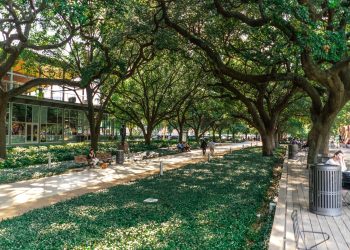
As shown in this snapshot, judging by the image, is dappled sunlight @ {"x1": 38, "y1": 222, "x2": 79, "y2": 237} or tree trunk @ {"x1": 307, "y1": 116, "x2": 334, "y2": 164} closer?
dappled sunlight @ {"x1": 38, "y1": 222, "x2": 79, "y2": 237}

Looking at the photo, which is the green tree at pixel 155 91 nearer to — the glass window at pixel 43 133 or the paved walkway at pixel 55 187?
the glass window at pixel 43 133

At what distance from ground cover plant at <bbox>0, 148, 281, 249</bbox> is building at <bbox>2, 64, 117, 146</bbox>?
69.5ft

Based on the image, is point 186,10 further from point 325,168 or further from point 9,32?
point 325,168

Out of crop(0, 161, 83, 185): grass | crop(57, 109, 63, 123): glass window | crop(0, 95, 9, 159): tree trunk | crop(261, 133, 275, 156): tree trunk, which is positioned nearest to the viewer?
crop(0, 161, 83, 185): grass

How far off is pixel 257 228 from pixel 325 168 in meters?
2.12

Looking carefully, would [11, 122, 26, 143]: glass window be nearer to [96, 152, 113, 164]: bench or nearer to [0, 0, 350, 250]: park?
[0, 0, 350, 250]: park

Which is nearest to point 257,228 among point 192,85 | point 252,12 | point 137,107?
point 252,12

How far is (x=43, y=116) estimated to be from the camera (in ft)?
124

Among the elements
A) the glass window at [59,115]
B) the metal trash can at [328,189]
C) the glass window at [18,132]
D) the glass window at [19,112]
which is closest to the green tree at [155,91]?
the glass window at [59,115]

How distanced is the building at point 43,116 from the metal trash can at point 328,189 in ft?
80.7

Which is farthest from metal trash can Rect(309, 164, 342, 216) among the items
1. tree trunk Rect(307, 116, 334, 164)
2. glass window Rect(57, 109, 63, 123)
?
glass window Rect(57, 109, 63, 123)

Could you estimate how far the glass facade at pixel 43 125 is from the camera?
33.6 metres

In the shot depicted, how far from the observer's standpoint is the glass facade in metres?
33.6

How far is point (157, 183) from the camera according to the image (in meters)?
13.0
